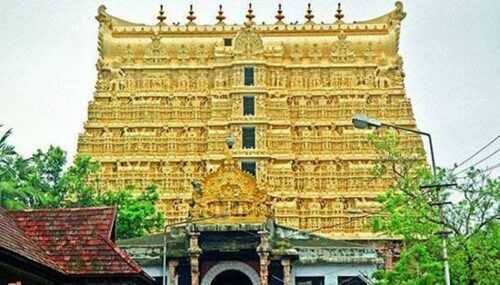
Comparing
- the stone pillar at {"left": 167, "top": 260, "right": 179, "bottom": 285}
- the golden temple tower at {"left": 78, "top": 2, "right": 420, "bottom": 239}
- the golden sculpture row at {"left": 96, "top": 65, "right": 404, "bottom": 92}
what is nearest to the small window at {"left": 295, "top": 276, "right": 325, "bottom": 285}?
the stone pillar at {"left": 167, "top": 260, "right": 179, "bottom": 285}

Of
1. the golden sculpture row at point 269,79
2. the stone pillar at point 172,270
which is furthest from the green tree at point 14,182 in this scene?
the golden sculpture row at point 269,79

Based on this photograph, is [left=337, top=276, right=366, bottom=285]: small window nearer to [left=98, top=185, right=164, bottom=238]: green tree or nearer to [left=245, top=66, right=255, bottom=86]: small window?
[left=98, top=185, right=164, bottom=238]: green tree

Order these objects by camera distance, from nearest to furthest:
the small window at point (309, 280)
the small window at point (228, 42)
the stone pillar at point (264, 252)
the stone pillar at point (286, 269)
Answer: the stone pillar at point (264, 252), the stone pillar at point (286, 269), the small window at point (309, 280), the small window at point (228, 42)

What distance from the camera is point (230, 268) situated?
1451 inches

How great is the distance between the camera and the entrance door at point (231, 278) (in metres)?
37.4

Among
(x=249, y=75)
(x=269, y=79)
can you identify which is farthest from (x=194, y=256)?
(x=269, y=79)

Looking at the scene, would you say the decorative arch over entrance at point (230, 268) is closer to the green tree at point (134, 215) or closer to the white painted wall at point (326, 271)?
the white painted wall at point (326, 271)

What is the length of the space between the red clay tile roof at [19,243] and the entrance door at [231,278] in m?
15.4

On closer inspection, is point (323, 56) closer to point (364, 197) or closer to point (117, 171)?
point (364, 197)

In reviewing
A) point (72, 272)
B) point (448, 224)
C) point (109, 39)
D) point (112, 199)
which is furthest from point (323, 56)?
point (72, 272)

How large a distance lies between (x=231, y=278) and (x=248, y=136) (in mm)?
25537

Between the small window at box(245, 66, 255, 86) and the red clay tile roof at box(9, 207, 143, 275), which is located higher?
the small window at box(245, 66, 255, 86)

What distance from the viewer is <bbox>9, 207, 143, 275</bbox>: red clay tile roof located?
72.0 ft

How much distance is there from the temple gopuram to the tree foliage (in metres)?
7.61
